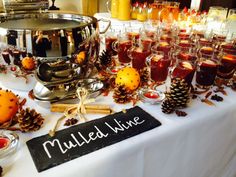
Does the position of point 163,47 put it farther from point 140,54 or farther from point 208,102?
point 208,102

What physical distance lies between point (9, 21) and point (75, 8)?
8.99 ft

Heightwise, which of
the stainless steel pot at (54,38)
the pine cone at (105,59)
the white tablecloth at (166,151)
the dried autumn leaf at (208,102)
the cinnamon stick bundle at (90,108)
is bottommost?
the white tablecloth at (166,151)

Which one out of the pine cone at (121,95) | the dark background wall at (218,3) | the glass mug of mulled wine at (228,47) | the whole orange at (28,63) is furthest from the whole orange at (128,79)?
the dark background wall at (218,3)

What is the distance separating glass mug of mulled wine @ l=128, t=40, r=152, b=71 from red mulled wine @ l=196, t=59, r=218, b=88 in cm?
17

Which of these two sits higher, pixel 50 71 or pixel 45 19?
pixel 45 19

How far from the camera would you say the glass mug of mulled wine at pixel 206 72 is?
26.6 inches

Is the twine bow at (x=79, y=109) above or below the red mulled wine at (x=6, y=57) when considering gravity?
below

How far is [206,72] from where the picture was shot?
0.68 metres

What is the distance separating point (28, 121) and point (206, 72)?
51 centimetres

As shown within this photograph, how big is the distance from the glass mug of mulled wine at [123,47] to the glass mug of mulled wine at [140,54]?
35 millimetres

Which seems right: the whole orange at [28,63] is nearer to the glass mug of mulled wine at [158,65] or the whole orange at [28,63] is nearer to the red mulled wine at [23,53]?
the red mulled wine at [23,53]

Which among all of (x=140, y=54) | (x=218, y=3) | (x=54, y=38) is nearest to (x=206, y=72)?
(x=140, y=54)

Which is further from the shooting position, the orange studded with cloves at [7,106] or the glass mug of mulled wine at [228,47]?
the glass mug of mulled wine at [228,47]

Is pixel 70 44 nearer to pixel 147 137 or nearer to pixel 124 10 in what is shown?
pixel 147 137
